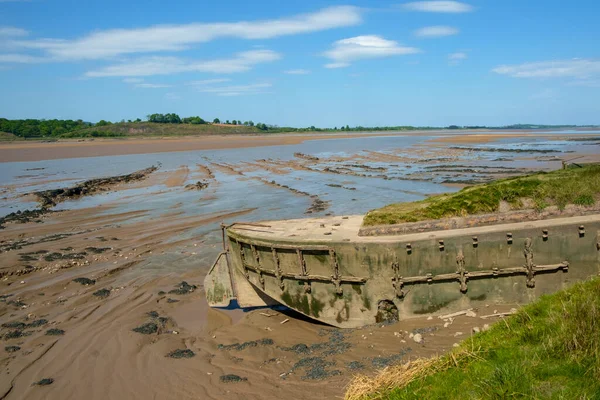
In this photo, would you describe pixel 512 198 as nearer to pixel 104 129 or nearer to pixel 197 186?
pixel 197 186

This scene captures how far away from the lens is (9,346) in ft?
36.7

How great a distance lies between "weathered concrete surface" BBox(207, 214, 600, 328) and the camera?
9953 mm

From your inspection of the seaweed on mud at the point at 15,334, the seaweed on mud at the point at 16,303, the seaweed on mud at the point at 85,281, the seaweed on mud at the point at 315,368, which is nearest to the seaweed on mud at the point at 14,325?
the seaweed on mud at the point at 15,334

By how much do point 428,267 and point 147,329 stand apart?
269 inches

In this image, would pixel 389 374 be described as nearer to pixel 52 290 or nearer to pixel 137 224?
pixel 52 290

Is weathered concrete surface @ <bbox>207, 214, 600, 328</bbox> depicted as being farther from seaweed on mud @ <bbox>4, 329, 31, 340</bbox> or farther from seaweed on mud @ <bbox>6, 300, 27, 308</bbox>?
seaweed on mud @ <bbox>6, 300, 27, 308</bbox>

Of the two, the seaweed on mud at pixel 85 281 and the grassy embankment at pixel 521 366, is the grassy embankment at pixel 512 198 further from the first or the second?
the seaweed on mud at pixel 85 281

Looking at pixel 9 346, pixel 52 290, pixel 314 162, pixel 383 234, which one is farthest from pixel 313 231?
pixel 314 162

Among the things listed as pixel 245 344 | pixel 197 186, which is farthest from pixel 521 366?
pixel 197 186

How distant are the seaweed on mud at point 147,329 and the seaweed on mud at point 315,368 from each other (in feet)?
13.5

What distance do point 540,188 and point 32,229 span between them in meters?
22.1

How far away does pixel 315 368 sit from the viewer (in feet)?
30.4

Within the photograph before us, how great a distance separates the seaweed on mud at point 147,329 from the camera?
11703 mm

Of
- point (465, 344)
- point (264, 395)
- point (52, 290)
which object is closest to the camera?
point (465, 344)
